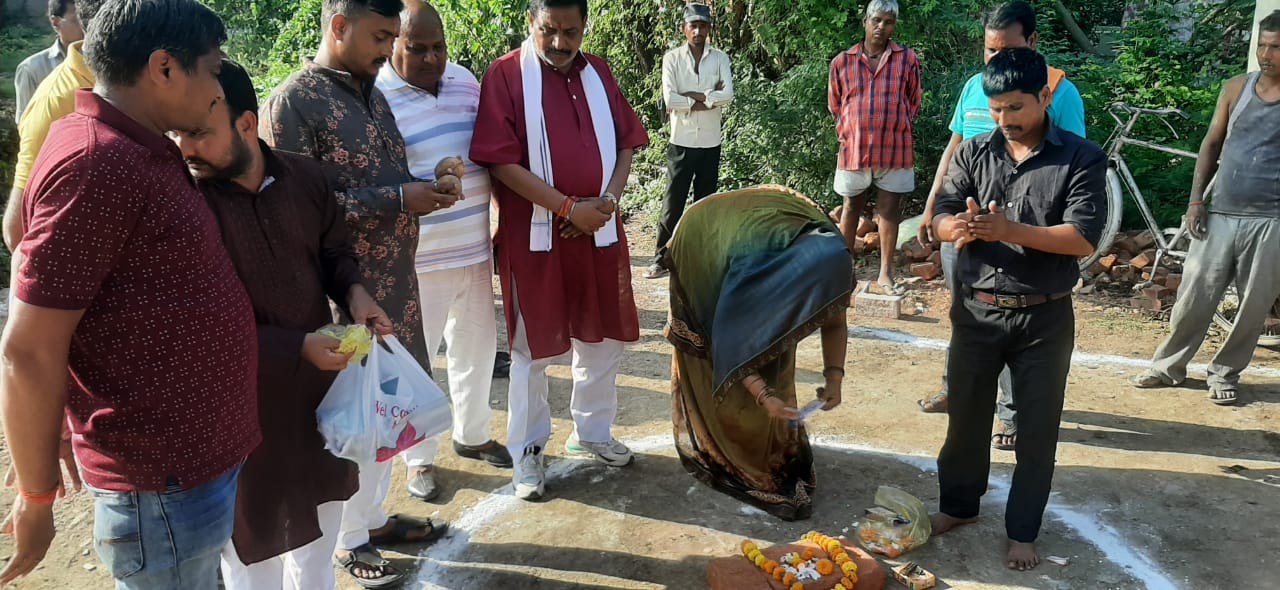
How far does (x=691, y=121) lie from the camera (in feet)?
23.9

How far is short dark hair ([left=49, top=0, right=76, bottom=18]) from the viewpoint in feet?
13.5

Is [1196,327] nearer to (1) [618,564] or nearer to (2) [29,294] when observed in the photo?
(1) [618,564]

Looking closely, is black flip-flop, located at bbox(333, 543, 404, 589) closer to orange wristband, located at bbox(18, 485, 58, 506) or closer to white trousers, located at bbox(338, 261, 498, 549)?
white trousers, located at bbox(338, 261, 498, 549)

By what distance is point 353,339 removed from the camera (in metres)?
2.33

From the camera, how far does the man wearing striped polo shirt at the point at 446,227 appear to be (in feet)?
11.8

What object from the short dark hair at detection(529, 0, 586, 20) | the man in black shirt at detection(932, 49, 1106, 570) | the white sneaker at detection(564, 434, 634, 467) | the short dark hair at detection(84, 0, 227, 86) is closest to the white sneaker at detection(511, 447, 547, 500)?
the white sneaker at detection(564, 434, 634, 467)

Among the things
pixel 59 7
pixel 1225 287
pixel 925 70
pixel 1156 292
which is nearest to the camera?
pixel 59 7

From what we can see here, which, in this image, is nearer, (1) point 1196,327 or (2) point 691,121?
(1) point 1196,327

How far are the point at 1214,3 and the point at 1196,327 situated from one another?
5298mm

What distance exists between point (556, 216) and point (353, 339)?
1.53 meters

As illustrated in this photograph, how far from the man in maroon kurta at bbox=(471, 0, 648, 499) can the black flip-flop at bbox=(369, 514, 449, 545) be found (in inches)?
17.3

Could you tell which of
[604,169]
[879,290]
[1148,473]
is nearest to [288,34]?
[879,290]

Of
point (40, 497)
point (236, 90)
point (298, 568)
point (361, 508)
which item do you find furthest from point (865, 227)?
point (40, 497)

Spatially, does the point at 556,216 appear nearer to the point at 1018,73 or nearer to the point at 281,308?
the point at 281,308
